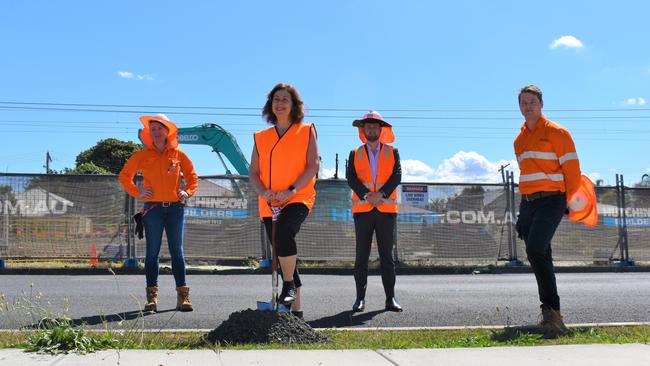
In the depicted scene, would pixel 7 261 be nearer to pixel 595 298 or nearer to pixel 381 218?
pixel 381 218

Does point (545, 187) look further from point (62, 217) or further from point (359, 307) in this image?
point (62, 217)

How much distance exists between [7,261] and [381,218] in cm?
905

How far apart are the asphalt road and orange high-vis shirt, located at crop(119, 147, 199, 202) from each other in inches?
43.4

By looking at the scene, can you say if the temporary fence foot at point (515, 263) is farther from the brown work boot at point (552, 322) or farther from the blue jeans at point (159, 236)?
the blue jeans at point (159, 236)

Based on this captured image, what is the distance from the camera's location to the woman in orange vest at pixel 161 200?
5859 millimetres

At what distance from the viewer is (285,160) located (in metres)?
4.82

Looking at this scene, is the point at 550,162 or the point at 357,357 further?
the point at 550,162

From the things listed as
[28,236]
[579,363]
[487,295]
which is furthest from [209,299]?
[28,236]

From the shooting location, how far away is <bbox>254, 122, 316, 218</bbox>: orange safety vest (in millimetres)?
4816

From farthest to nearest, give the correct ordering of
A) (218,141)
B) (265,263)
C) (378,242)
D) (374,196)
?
(218,141) < (265,263) < (378,242) < (374,196)

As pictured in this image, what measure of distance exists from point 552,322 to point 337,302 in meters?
2.60

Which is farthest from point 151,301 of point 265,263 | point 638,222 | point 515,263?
point 638,222

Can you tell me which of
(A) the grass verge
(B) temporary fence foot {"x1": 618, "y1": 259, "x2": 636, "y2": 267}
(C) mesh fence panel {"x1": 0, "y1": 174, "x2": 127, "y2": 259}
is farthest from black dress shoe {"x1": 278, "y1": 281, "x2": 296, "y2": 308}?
(B) temporary fence foot {"x1": 618, "y1": 259, "x2": 636, "y2": 267}

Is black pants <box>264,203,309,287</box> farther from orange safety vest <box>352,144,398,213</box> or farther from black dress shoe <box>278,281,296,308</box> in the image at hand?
orange safety vest <box>352,144,398,213</box>
